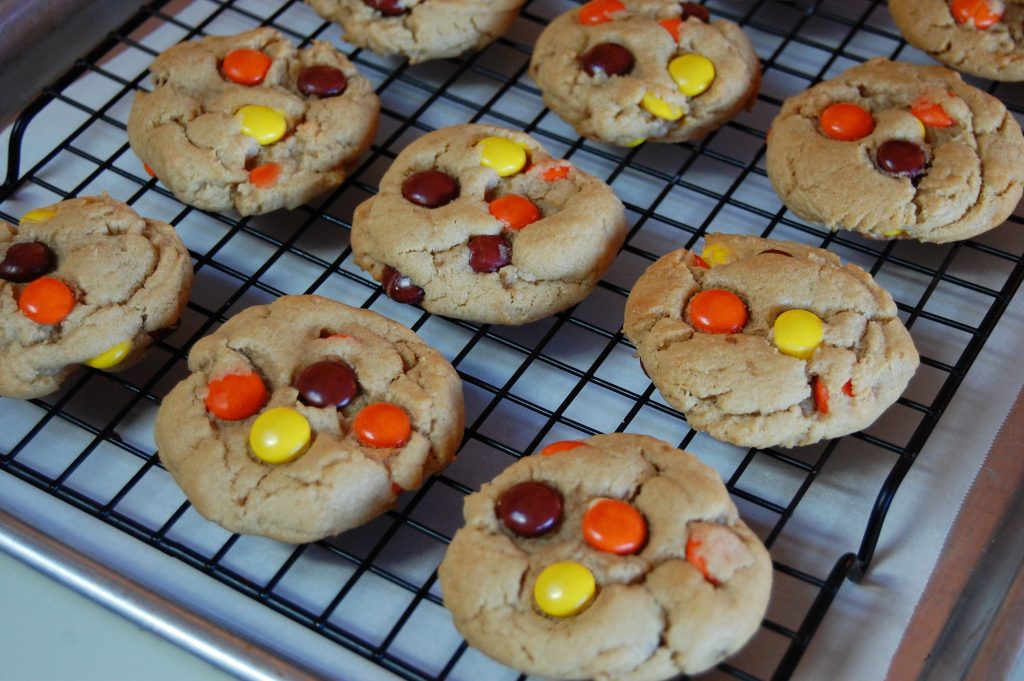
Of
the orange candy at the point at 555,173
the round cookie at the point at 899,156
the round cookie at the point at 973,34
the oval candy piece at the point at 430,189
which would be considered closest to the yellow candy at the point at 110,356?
the oval candy piece at the point at 430,189

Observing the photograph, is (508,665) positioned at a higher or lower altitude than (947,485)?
higher

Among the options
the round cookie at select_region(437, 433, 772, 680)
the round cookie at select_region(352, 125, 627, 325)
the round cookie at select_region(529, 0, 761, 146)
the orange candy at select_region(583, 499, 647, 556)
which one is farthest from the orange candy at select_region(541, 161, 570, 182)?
the orange candy at select_region(583, 499, 647, 556)

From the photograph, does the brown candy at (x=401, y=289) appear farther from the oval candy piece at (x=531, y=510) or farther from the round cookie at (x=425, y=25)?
the round cookie at (x=425, y=25)

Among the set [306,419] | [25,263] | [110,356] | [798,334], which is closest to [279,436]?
[306,419]

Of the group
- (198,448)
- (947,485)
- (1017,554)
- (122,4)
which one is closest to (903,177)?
(947,485)

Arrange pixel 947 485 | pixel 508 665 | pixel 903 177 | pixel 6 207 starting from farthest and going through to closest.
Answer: pixel 6 207, pixel 903 177, pixel 947 485, pixel 508 665

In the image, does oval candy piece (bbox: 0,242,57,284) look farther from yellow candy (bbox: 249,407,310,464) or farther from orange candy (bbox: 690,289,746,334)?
orange candy (bbox: 690,289,746,334)

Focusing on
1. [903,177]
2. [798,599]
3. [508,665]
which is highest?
[903,177]

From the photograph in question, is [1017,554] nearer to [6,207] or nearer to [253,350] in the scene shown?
[253,350]
